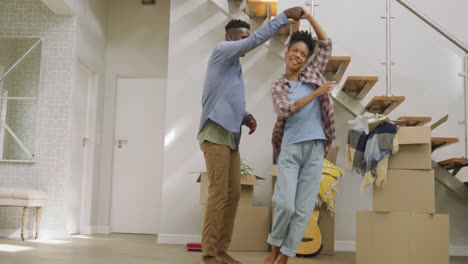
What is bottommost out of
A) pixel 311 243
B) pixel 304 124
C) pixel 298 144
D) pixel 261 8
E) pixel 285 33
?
pixel 311 243

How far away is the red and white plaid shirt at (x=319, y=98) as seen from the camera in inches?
103

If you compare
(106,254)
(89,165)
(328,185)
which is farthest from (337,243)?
(89,165)

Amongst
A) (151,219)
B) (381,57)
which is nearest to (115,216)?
(151,219)

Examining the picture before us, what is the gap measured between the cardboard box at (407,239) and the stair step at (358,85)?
1.15 m

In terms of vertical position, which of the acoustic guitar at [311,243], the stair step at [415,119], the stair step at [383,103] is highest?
the stair step at [383,103]

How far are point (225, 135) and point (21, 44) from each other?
11.3ft

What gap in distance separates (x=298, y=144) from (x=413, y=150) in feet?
3.84

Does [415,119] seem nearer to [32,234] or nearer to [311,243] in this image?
[311,243]

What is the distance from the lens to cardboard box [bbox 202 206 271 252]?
14.2 feet

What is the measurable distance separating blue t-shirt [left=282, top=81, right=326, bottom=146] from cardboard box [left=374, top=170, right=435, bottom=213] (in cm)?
100

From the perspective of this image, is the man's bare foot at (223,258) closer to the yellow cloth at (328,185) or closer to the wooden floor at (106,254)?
the wooden floor at (106,254)

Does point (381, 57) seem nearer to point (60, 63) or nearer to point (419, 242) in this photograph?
point (419, 242)

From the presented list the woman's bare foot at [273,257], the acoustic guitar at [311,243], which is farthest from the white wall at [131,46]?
the woman's bare foot at [273,257]

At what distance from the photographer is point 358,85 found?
169 inches
